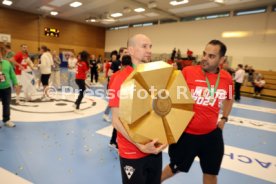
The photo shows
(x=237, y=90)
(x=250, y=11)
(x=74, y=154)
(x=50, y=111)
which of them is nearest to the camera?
(x=74, y=154)

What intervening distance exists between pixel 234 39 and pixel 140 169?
52.4ft

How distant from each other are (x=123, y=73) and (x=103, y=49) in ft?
84.6

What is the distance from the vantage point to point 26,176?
8.93ft

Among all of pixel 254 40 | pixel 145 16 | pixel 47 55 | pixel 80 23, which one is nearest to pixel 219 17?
pixel 254 40

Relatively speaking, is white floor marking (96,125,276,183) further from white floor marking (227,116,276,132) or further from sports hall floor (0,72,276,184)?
white floor marking (227,116,276,132)

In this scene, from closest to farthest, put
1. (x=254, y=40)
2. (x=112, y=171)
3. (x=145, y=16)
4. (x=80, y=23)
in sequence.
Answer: (x=112, y=171) < (x=254, y=40) < (x=145, y=16) < (x=80, y=23)

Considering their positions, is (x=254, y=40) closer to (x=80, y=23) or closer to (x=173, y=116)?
(x=173, y=116)

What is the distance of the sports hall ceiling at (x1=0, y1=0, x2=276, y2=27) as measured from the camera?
1366cm

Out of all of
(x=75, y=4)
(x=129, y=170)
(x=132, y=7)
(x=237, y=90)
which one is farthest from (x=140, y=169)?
(x=75, y=4)

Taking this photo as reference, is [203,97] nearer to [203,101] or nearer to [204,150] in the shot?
[203,101]

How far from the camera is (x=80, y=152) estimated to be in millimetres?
3514

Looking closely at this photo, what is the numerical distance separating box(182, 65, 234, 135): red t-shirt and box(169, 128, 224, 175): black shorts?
0.22 ft

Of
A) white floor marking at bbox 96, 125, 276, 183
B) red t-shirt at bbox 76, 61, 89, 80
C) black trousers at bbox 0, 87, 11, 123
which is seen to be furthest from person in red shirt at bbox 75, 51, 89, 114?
white floor marking at bbox 96, 125, 276, 183

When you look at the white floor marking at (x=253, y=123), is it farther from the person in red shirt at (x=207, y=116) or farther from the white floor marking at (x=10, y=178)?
the white floor marking at (x=10, y=178)
